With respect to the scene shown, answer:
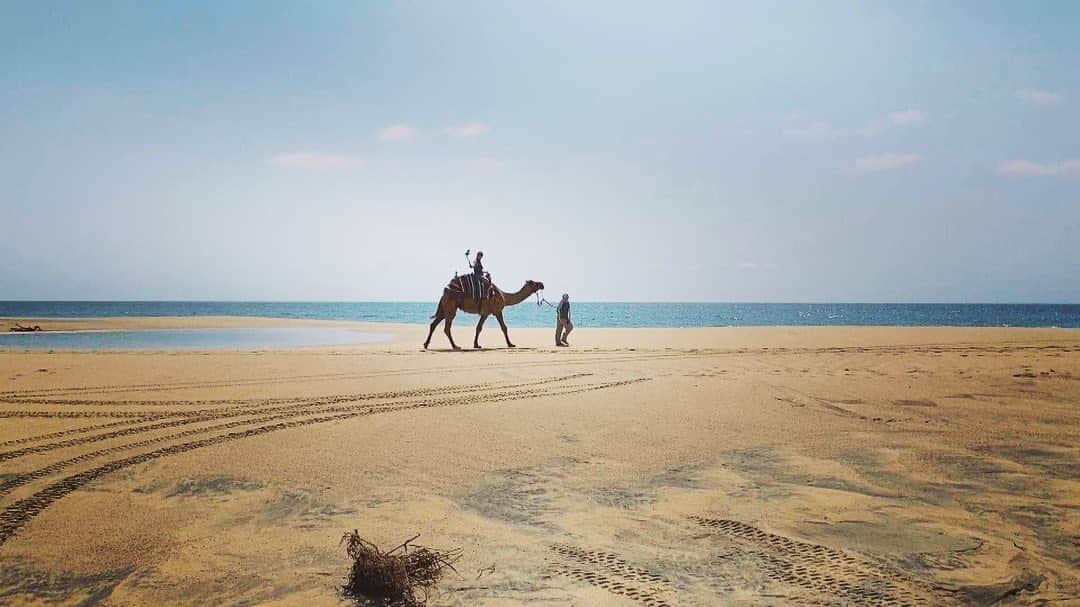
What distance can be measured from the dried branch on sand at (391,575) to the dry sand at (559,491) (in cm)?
12

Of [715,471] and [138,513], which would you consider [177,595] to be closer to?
[138,513]

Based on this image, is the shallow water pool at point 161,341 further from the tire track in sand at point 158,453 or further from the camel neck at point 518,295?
the tire track in sand at point 158,453

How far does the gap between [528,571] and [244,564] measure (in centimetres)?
156

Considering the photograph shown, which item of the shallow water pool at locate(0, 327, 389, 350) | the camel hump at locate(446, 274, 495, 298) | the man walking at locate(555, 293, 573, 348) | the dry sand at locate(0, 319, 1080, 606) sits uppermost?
the camel hump at locate(446, 274, 495, 298)

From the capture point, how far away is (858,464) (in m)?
5.71

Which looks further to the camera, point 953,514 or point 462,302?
point 462,302

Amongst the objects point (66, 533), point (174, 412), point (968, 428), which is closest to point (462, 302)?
point (174, 412)

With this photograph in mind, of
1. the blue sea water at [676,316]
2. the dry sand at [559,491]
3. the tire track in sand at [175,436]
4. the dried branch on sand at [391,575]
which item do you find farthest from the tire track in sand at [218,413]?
the blue sea water at [676,316]

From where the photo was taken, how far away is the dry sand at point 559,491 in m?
3.41

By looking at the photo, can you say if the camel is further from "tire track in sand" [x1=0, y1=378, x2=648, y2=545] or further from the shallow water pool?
"tire track in sand" [x1=0, y1=378, x2=648, y2=545]

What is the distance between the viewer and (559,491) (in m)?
4.96

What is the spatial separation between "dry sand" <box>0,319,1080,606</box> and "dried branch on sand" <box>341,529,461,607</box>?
0.39 ft

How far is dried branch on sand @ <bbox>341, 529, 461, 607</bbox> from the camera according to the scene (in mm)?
3208

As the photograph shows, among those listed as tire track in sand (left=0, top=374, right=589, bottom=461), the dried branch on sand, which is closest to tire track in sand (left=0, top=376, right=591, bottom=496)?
tire track in sand (left=0, top=374, right=589, bottom=461)
